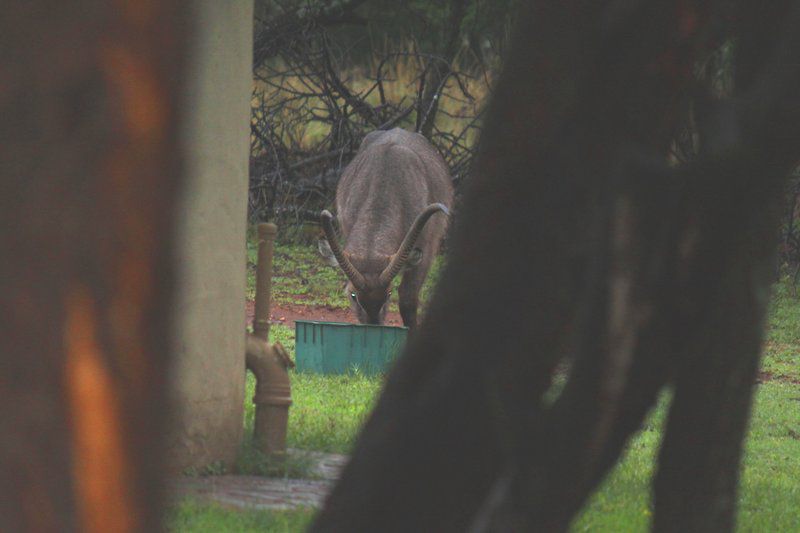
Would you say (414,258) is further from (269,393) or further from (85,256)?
(85,256)

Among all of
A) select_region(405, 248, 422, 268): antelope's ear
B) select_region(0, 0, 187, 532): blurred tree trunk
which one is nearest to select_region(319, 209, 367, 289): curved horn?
select_region(405, 248, 422, 268): antelope's ear

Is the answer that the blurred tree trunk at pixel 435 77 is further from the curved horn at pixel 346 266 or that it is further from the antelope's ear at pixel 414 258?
the curved horn at pixel 346 266

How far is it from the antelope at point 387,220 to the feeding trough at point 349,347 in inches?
71.4

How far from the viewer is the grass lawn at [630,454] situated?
5.13m

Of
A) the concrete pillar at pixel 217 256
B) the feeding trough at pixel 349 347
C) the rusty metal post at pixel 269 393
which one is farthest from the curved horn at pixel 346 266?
the concrete pillar at pixel 217 256

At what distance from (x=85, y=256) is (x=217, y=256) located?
13.6ft

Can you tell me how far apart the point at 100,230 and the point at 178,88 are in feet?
0.64

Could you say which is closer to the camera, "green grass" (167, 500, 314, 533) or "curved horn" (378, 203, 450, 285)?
"green grass" (167, 500, 314, 533)

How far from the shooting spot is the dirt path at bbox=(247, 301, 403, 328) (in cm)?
1395

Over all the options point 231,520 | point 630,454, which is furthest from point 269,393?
point 630,454

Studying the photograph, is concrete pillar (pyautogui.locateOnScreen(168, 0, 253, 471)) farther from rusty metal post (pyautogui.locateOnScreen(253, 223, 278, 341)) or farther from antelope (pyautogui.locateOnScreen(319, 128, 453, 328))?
antelope (pyautogui.locateOnScreen(319, 128, 453, 328))

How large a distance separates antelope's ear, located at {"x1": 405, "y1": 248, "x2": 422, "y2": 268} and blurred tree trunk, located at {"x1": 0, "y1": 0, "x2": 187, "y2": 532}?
10103 mm

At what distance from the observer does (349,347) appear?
970cm

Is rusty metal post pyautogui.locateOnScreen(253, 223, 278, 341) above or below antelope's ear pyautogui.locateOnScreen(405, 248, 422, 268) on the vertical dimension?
below
